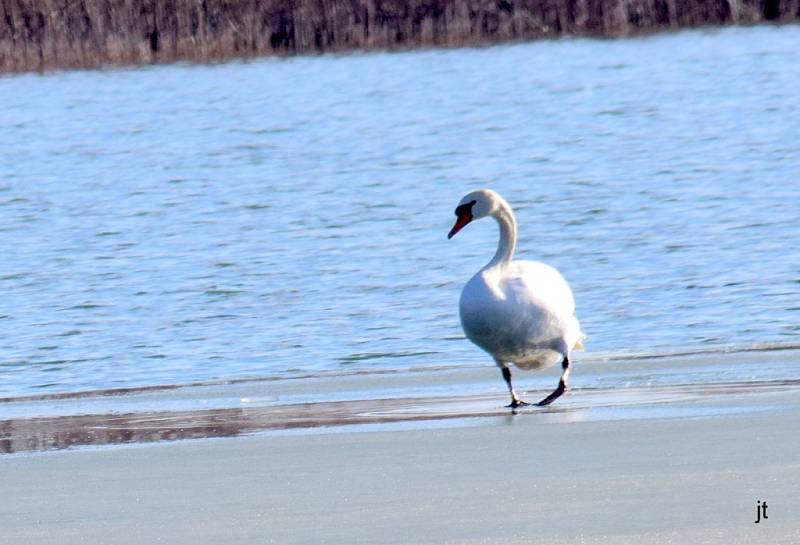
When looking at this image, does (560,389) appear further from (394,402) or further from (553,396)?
(394,402)

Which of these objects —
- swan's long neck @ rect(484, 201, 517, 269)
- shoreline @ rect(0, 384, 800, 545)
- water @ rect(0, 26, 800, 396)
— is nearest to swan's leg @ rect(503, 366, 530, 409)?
swan's long neck @ rect(484, 201, 517, 269)

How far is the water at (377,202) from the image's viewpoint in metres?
10.2

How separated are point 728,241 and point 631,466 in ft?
25.4

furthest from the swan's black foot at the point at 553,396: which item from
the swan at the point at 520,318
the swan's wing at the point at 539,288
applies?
the swan's wing at the point at 539,288

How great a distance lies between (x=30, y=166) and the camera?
2123 centimetres

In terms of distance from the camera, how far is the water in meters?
10.2

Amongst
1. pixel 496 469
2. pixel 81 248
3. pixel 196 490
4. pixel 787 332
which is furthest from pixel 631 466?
pixel 81 248

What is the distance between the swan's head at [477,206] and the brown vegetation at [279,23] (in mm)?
20429

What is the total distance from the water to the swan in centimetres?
159

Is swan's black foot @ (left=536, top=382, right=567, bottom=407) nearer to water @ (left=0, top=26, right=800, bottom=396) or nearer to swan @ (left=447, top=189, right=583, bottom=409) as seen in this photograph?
swan @ (left=447, top=189, right=583, bottom=409)

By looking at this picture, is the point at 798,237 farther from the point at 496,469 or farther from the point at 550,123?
the point at 550,123

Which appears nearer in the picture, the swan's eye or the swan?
the swan

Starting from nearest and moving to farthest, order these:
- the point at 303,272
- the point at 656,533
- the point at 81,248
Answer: the point at 656,533, the point at 303,272, the point at 81,248

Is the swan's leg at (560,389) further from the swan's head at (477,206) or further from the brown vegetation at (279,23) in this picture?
the brown vegetation at (279,23)
